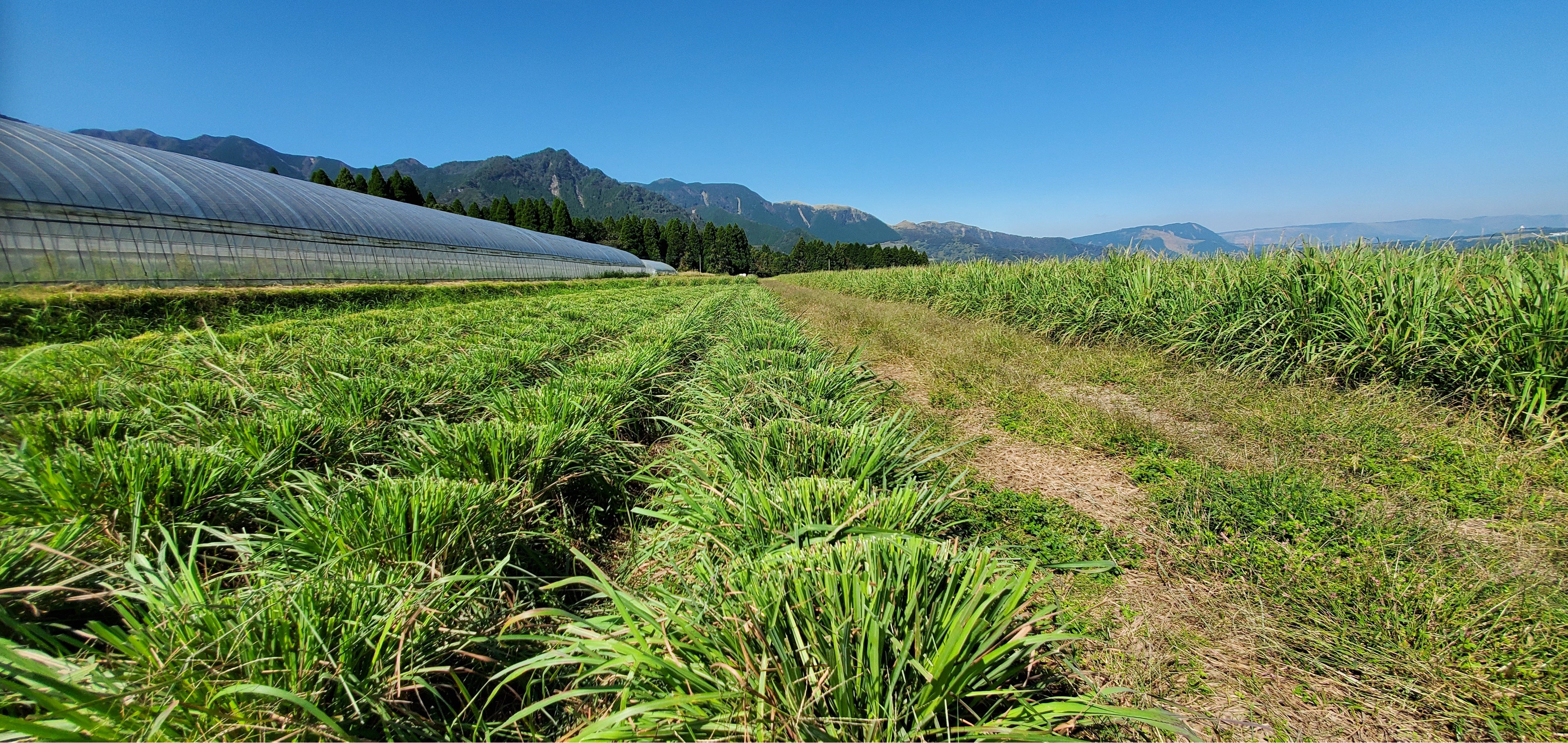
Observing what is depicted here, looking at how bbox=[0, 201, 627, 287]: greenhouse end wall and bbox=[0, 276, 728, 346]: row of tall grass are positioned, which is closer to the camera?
bbox=[0, 276, 728, 346]: row of tall grass

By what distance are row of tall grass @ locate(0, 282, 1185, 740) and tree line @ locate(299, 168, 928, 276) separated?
48.6 m

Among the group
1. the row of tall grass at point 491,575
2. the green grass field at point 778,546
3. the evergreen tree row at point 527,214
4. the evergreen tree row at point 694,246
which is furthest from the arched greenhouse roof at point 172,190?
the evergreen tree row at point 694,246

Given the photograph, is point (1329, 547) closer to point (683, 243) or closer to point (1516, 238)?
point (1516, 238)

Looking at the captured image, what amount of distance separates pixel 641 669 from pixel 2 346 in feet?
28.0

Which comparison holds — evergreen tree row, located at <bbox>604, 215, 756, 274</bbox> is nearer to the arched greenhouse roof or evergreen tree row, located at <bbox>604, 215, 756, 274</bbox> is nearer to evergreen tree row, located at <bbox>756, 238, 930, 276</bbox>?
evergreen tree row, located at <bbox>756, 238, 930, 276</bbox>

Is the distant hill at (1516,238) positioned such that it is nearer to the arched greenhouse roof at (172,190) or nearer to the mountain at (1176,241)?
the mountain at (1176,241)

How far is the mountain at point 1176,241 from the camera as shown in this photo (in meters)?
8.39

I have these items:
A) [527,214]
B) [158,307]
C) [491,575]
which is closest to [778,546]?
[491,575]

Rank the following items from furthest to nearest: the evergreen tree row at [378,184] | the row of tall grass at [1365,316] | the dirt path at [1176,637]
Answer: the evergreen tree row at [378,184]
the row of tall grass at [1365,316]
the dirt path at [1176,637]

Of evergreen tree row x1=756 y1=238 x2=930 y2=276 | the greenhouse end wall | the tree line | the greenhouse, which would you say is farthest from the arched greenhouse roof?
evergreen tree row x1=756 y1=238 x2=930 y2=276

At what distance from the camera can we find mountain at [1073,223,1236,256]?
8.39 m

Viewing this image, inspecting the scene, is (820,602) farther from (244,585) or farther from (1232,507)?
(1232,507)

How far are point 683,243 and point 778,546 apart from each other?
2740 inches

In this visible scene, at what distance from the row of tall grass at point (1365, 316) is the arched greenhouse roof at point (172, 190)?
18.6 meters
